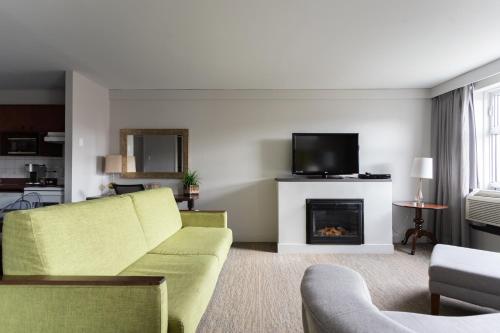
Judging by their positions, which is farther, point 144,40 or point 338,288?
point 144,40

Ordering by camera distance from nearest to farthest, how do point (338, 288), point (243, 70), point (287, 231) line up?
1. point (338, 288)
2. point (243, 70)
3. point (287, 231)

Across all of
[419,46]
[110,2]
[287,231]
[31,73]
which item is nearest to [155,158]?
[31,73]

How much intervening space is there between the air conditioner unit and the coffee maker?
19.5 ft

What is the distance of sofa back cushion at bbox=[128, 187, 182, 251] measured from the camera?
2.41m

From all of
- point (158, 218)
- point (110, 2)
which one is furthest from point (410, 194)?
point (110, 2)

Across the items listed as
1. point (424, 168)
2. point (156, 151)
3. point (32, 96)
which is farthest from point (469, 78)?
point (32, 96)

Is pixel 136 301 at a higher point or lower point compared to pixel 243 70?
lower

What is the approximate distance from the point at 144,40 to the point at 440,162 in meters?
4.15

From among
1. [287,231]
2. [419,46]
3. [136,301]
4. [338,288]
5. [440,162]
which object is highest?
[419,46]

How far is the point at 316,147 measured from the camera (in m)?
4.30

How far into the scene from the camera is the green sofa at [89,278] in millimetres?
1235

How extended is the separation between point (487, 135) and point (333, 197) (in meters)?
2.15

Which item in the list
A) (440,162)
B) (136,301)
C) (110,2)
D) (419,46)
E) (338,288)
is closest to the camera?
(338,288)

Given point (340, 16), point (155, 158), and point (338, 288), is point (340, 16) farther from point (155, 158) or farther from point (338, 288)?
point (155, 158)
